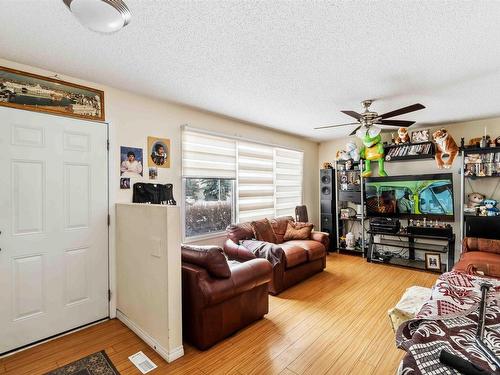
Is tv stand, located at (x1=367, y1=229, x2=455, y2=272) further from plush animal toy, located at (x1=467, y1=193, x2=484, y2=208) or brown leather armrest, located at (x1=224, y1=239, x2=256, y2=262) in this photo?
brown leather armrest, located at (x1=224, y1=239, x2=256, y2=262)

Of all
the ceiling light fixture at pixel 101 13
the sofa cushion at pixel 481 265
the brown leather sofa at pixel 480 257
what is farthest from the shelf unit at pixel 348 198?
the ceiling light fixture at pixel 101 13

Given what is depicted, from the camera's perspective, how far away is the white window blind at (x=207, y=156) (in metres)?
3.54

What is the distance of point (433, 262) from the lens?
4277mm

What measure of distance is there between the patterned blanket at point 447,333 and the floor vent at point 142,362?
72.1 inches

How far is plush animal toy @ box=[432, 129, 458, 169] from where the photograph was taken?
4152 mm

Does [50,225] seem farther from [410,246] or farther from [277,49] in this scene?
[410,246]

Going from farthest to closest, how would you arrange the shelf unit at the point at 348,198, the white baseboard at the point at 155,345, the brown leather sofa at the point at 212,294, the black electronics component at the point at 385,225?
1. the shelf unit at the point at 348,198
2. the black electronics component at the point at 385,225
3. the brown leather sofa at the point at 212,294
4. the white baseboard at the point at 155,345

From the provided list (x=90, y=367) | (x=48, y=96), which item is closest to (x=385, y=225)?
(x=90, y=367)

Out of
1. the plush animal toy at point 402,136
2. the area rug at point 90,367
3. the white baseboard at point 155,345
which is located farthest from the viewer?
the plush animal toy at point 402,136

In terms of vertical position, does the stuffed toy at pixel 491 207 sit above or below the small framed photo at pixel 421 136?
below

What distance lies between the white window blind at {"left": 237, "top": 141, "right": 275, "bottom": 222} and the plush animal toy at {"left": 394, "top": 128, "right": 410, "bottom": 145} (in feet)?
7.68

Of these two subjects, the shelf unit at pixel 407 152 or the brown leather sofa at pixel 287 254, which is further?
the shelf unit at pixel 407 152

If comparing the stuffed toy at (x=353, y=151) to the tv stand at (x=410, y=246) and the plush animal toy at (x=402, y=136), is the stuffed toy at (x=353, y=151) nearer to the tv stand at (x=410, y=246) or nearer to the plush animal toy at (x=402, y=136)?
the plush animal toy at (x=402, y=136)

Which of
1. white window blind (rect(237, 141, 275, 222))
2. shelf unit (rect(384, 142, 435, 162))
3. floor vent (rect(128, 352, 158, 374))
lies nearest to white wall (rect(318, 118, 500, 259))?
shelf unit (rect(384, 142, 435, 162))
